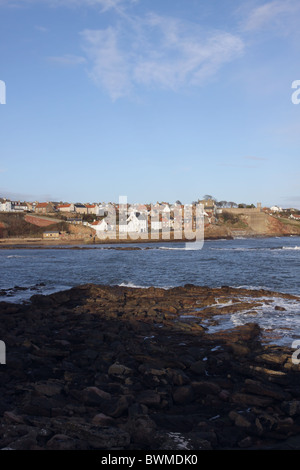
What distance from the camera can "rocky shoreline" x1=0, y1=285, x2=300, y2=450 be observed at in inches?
241

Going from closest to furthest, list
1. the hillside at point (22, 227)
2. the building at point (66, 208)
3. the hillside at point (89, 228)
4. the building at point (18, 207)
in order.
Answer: the hillside at point (89, 228) → the hillside at point (22, 227) → the building at point (18, 207) → the building at point (66, 208)

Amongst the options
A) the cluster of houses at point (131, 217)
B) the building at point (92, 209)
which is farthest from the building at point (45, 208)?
the building at point (92, 209)

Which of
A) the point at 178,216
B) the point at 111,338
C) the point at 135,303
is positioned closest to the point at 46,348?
the point at 111,338

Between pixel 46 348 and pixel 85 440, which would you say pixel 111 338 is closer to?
pixel 46 348

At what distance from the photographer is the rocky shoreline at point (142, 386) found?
613 cm

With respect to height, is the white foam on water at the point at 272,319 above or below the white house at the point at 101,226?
below

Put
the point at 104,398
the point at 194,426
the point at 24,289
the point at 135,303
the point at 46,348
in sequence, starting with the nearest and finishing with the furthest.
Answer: the point at 194,426
the point at 104,398
the point at 46,348
the point at 135,303
the point at 24,289

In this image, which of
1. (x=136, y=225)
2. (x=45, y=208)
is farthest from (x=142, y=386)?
(x=45, y=208)

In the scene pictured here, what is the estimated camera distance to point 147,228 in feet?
350

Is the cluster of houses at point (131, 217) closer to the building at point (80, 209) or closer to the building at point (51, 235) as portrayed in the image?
the building at point (80, 209)

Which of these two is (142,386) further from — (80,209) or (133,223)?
→ (80,209)

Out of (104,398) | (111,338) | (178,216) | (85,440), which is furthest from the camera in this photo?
(178,216)
